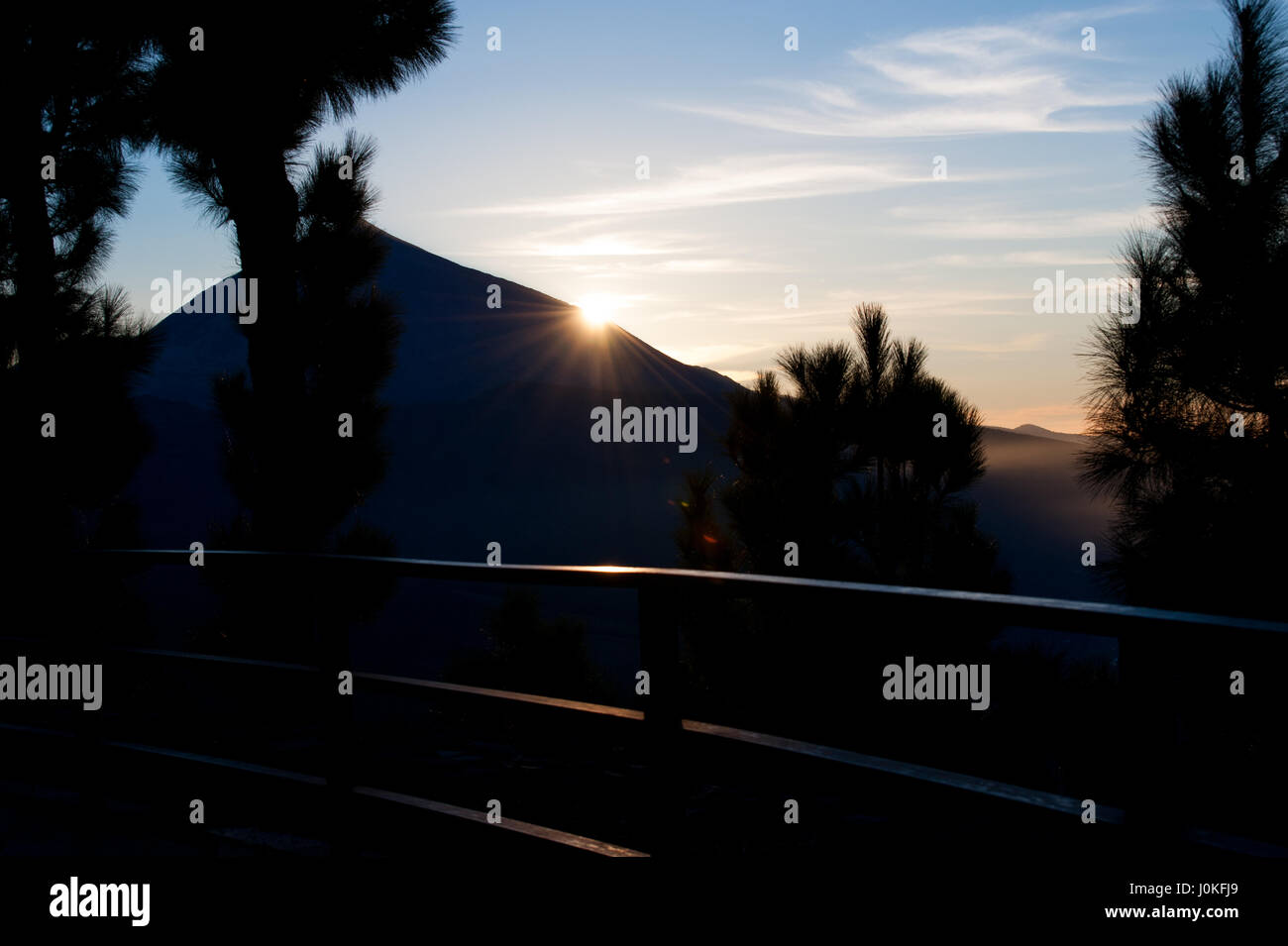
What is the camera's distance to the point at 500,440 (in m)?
135

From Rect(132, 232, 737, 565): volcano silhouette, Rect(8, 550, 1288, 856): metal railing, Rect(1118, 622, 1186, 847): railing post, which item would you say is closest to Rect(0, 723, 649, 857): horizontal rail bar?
Rect(8, 550, 1288, 856): metal railing

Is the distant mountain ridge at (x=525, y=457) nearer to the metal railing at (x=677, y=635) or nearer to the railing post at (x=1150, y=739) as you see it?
the metal railing at (x=677, y=635)

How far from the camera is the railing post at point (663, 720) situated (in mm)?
2432

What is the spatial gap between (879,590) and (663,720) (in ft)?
2.21

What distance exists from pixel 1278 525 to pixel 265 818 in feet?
30.4

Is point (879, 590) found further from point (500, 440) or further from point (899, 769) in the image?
point (500, 440)

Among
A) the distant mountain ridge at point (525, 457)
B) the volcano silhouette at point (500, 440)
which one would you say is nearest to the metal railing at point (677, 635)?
the volcano silhouette at point (500, 440)

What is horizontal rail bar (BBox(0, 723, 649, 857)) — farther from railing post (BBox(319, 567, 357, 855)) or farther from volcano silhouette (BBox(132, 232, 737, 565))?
volcano silhouette (BBox(132, 232, 737, 565))

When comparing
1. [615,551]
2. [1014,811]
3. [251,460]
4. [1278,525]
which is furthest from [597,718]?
[615,551]

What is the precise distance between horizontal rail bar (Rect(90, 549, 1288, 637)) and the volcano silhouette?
260 feet

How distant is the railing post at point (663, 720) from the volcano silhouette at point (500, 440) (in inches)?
3149

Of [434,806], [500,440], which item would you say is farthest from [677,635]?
[500,440]
